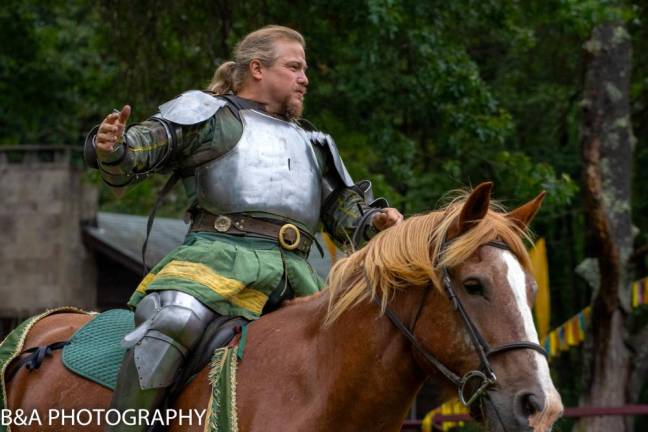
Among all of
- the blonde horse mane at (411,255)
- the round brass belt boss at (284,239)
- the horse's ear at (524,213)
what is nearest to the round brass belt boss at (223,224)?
the round brass belt boss at (284,239)

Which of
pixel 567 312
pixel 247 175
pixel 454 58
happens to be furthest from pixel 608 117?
pixel 567 312

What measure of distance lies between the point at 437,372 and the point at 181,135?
141 centimetres

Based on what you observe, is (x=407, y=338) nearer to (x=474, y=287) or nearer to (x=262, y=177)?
(x=474, y=287)

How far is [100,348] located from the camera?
4625 millimetres

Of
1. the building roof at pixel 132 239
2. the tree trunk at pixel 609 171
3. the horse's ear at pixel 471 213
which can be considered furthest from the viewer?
the building roof at pixel 132 239

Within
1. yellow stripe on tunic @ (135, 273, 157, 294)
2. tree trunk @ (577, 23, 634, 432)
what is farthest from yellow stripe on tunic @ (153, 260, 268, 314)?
tree trunk @ (577, 23, 634, 432)

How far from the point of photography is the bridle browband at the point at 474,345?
3.57 m

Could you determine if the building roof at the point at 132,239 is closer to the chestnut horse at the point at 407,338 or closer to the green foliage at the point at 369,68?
the green foliage at the point at 369,68

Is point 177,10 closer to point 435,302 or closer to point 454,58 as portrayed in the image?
point 454,58

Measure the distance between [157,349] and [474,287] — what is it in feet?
3.71

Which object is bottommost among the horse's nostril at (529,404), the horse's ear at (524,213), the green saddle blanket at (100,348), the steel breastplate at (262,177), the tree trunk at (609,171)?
the tree trunk at (609,171)

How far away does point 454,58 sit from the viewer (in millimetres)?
11359

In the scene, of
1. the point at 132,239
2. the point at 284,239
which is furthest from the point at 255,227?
the point at 132,239

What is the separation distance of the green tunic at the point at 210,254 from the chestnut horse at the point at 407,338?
0.51 feet
